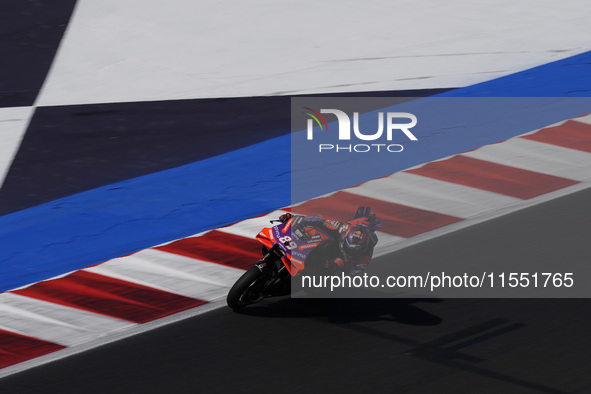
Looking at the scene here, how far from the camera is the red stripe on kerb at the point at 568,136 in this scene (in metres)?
11.2

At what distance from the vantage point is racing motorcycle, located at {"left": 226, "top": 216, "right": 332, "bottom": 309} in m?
7.70

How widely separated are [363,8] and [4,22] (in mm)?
6478

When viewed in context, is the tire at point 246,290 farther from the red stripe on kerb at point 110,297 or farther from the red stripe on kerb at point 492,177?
the red stripe on kerb at point 492,177

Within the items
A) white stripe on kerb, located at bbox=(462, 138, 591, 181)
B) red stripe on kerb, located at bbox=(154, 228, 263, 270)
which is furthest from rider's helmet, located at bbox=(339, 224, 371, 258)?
white stripe on kerb, located at bbox=(462, 138, 591, 181)

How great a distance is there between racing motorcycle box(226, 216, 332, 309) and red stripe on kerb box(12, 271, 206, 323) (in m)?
0.60

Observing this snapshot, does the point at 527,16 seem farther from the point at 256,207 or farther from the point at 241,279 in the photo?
the point at 241,279

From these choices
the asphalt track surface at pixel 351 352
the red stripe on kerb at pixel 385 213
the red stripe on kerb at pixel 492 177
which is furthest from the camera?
the red stripe on kerb at pixel 492 177

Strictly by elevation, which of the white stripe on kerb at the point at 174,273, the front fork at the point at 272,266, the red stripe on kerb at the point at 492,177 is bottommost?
the white stripe on kerb at the point at 174,273

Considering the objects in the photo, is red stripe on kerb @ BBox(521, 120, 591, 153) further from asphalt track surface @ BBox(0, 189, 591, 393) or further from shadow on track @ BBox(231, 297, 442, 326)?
shadow on track @ BBox(231, 297, 442, 326)

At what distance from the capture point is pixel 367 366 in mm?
6793

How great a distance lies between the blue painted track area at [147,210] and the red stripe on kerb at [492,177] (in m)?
0.37

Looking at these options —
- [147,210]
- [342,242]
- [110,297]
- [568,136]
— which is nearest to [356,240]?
[342,242]

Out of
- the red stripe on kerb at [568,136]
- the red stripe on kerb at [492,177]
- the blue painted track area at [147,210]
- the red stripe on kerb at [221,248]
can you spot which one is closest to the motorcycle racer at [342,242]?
the red stripe on kerb at [221,248]

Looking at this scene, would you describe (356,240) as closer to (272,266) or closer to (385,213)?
(272,266)
